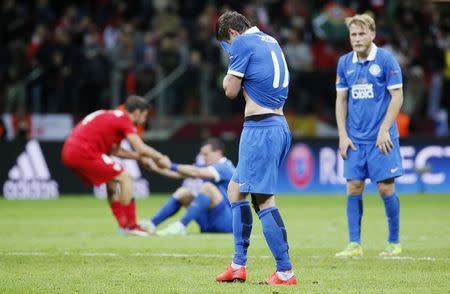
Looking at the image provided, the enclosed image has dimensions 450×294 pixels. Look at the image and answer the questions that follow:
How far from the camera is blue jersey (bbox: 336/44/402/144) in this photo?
11906 millimetres

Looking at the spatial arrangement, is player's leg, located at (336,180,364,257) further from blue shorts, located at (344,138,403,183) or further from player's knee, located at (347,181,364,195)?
blue shorts, located at (344,138,403,183)

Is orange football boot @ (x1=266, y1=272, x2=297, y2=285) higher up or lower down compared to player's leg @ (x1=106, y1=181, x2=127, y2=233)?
higher up

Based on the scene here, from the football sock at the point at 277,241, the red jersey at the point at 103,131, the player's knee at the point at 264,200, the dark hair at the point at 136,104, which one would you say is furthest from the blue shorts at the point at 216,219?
the football sock at the point at 277,241

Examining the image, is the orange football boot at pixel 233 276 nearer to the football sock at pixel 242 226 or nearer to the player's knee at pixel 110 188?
the football sock at pixel 242 226

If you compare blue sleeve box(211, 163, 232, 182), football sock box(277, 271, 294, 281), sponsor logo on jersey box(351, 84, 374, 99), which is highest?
sponsor logo on jersey box(351, 84, 374, 99)

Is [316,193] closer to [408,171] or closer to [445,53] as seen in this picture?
[408,171]

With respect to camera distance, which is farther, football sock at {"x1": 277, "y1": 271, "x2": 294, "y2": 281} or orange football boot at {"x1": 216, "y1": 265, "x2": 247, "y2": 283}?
orange football boot at {"x1": 216, "y1": 265, "x2": 247, "y2": 283}

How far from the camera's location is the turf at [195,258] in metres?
9.26

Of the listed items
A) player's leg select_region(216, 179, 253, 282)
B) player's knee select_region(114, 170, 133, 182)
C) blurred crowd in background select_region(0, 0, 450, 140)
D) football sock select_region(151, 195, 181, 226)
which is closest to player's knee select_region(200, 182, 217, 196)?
football sock select_region(151, 195, 181, 226)

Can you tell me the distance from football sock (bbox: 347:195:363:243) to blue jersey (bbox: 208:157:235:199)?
3.39 metres

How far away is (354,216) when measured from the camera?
12.0m

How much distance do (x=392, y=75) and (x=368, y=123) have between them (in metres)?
0.57

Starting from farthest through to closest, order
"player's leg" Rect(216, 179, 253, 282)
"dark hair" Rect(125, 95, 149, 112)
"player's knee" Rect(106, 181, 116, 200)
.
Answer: "player's knee" Rect(106, 181, 116, 200)
"dark hair" Rect(125, 95, 149, 112)
"player's leg" Rect(216, 179, 253, 282)

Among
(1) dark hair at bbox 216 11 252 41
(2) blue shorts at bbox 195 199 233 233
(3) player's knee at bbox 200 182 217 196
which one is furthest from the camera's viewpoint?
(2) blue shorts at bbox 195 199 233 233
